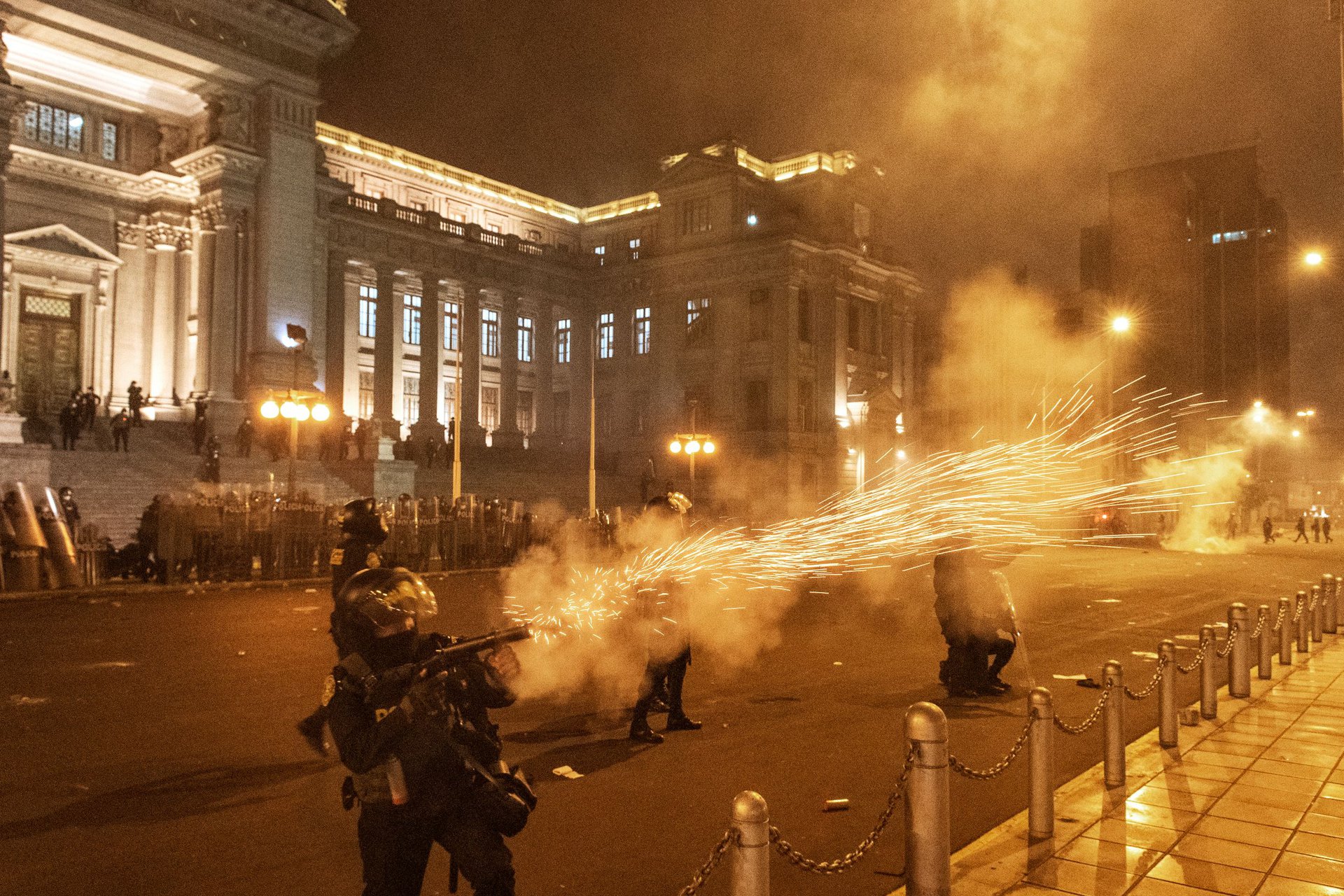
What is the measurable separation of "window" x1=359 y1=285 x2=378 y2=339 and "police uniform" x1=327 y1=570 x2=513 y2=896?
144ft

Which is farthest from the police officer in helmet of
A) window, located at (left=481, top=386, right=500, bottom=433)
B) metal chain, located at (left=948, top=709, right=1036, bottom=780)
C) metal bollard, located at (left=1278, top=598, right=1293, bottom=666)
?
window, located at (left=481, top=386, right=500, bottom=433)

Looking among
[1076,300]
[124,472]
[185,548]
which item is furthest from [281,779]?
[1076,300]

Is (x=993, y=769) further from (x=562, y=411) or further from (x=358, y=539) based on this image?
(x=562, y=411)

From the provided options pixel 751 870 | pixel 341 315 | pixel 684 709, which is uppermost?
pixel 341 315

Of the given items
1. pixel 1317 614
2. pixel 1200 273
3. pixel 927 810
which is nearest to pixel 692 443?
pixel 1317 614

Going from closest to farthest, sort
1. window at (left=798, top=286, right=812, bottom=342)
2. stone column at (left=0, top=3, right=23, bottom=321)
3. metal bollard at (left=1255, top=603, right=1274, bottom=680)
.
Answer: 1. metal bollard at (left=1255, top=603, right=1274, bottom=680)
2. stone column at (left=0, top=3, right=23, bottom=321)
3. window at (left=798, top=286, right=812, bottom=342)

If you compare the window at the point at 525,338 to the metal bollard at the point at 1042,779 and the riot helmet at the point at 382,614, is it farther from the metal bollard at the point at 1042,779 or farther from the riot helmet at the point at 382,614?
the riot helmet at the point at 382,614

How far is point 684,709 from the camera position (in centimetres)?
847

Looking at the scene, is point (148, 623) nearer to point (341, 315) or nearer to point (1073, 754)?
point (1073, 754)

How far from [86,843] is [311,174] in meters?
34.1

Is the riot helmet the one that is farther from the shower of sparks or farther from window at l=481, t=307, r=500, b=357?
window at l=481, t=307, r=500, b=357

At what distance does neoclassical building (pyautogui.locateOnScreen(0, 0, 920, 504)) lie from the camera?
108ft

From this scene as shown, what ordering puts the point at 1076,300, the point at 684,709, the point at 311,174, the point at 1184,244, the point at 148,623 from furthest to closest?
1. the point at 1184,244
2. the point at 1076,300
3. the point at 311,174
4. the point at 148,623
5. the point at 684,709

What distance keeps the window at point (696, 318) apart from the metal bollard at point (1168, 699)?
4232 centimetres
